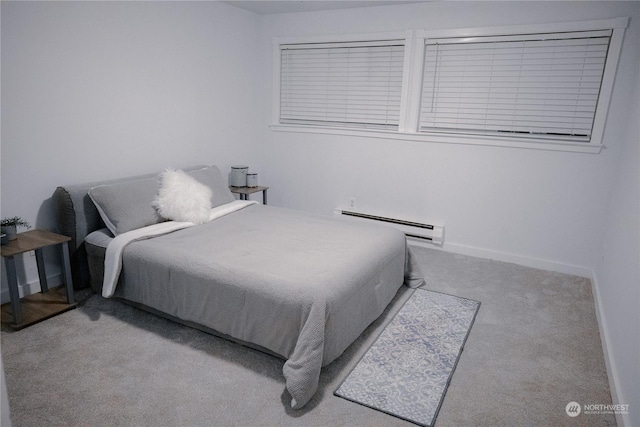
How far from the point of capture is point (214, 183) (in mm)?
3904

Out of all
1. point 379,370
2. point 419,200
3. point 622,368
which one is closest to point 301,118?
point 419,200

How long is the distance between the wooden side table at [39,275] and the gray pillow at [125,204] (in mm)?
318

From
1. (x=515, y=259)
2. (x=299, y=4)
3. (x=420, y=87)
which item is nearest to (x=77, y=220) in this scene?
(x=299, y=4)

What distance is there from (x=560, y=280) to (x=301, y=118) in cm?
320

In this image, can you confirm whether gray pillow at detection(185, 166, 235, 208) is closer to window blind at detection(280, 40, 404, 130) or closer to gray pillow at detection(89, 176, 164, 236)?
gray pillow at detection(89, 176, 164, 236)

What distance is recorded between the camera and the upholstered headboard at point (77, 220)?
3006 mm

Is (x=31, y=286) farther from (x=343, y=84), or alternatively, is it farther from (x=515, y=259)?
(x=515, y=259)

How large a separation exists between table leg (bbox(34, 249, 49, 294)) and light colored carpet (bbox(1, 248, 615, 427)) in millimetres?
309

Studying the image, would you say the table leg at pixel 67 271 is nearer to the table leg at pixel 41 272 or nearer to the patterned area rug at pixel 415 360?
the table leg at pixel 41 272

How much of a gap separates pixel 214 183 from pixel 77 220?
1218mm

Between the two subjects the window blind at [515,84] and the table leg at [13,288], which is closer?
the table leg at [13,288]

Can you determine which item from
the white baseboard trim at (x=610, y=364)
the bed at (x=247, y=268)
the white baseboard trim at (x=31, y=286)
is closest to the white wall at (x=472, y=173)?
the white baseboard trim at (x=610, y=364)

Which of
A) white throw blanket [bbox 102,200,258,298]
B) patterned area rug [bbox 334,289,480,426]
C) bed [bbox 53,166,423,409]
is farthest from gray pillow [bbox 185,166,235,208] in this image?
patterned area rug [bbox 334,289,480,426]

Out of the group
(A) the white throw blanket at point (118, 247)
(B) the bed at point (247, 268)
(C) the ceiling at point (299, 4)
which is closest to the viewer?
(B) the bed at point (247, 268)
